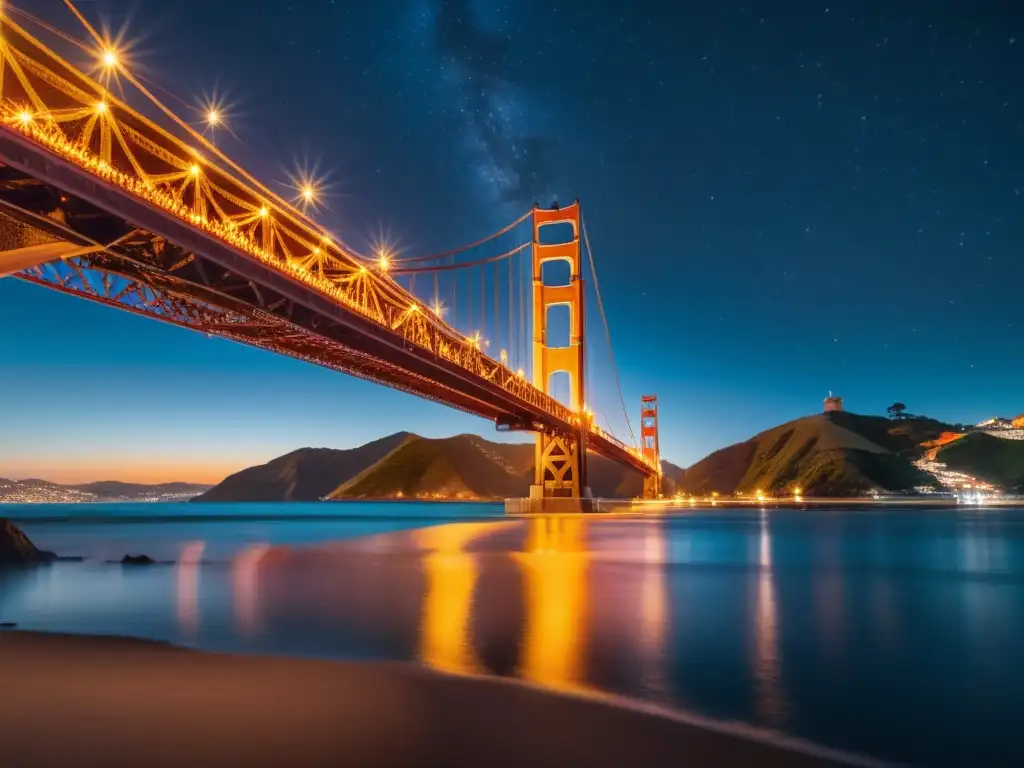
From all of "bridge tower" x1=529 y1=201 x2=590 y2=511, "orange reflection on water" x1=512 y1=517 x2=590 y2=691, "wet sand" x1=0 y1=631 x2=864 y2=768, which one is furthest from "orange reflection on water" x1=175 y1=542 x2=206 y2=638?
"bridge tower" x1=529 y1=201 x2=590 y2=511

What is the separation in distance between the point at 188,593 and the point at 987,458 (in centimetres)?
17143

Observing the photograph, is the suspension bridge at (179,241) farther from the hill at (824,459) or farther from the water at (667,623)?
the hill at (824,459)

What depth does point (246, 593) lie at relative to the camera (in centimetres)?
1527

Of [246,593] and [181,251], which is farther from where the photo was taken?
[181,251]

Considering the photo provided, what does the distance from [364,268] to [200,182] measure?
10.9 metres

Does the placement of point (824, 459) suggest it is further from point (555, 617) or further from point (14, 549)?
point (555, 617)

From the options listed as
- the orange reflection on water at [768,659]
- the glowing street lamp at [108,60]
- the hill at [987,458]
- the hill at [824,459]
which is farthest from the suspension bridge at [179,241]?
the hill at [987,458]

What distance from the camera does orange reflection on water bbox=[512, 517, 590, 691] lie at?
7.94 m

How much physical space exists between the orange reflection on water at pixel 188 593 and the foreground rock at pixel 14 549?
12.2 feet

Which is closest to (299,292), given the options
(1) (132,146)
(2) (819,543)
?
(1) (132,146)

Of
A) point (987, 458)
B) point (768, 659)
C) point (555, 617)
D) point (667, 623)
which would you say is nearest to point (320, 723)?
point (768, 659)

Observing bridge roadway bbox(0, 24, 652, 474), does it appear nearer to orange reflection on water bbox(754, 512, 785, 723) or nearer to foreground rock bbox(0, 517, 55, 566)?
foreground rock bbox(0, 517, 55, 566)

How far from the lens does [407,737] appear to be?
5582 millimetres

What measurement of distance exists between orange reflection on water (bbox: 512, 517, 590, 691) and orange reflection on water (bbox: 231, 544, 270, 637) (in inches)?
158
